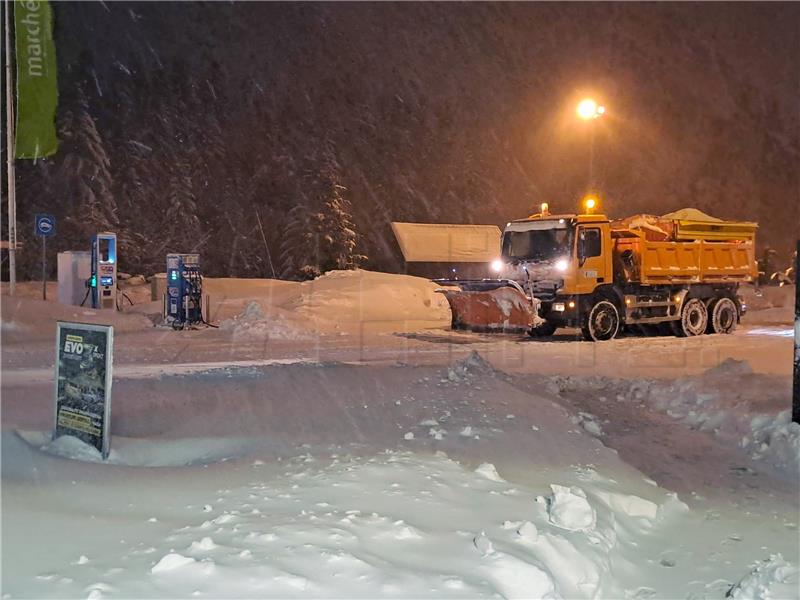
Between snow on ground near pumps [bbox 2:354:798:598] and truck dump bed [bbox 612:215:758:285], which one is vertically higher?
truck dump bed [bbox 612:215:758:285]

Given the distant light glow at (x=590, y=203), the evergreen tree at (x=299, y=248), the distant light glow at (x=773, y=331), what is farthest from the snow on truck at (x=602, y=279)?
the evergreen tree at (x=299, y=248)

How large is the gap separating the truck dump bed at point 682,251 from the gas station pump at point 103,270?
1453cm

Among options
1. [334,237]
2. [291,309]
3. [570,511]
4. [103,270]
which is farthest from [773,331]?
[334,237]

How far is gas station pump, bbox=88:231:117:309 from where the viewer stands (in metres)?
21.5

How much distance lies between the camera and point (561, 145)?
193 ft

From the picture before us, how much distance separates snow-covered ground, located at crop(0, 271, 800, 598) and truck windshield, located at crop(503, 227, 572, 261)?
15.3 feet

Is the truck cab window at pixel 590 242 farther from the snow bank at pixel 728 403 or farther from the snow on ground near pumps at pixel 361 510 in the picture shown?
the snow on ground near pumps at pixel 361 510

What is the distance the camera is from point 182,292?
1975cm

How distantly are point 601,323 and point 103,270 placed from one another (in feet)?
47.6

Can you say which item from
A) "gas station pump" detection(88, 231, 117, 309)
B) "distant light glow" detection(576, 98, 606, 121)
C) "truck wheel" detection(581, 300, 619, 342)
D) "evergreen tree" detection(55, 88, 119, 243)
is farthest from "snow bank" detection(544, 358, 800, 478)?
"evergreen tree" detection(55, 88, 119, 243)

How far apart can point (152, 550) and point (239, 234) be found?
51.2 metres

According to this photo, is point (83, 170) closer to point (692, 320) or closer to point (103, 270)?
point (103, 270)

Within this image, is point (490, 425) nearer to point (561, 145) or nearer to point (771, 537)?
point (771, 537)

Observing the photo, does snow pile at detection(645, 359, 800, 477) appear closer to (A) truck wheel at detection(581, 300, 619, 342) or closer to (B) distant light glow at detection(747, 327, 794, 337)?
(A) truck wheel at detection(581, 300, 619, 342)
